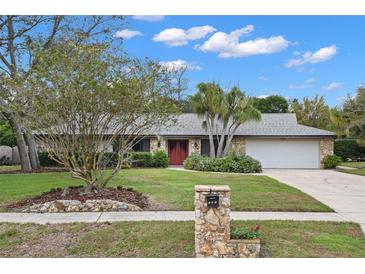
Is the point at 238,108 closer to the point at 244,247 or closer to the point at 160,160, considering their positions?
the point at 160,160

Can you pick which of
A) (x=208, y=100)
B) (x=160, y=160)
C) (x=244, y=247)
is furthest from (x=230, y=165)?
(x=244, y=247)

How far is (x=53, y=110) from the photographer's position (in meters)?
8.50

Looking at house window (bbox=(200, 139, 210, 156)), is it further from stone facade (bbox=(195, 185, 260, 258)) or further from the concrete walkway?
stone facade (bbox=(195, 185, 260, 258))

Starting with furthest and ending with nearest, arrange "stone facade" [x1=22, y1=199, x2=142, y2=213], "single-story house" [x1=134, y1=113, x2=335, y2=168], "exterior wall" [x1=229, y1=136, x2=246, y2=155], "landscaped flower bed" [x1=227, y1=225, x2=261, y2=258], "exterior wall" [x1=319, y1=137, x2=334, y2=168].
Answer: "exterior wall" [x1=229, y1=136, x2=246, y2=155]
"single-story house" [x1=134, y1=113, x2=335, y2=168]
"exterior wall" [x1=319, y1=137, x2=334, y2=168]
"stone facade" [x1=22, y1=199, x2=142, y2=213]
"landscaped flower bed" [x1=227, y1=225, x2=261, y2=258]

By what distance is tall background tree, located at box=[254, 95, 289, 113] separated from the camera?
46188mm

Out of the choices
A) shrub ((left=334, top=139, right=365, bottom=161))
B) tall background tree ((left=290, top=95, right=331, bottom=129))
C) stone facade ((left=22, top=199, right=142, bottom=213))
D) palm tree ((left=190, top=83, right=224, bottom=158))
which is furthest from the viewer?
tall background tree ((left=290, top=95, right=331, bottom=129))

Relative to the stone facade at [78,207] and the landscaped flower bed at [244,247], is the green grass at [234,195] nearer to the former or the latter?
the stone facade at [78,207]

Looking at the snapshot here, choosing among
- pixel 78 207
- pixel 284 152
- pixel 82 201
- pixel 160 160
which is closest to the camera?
pixel 78 207

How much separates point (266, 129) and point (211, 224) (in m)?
20.2

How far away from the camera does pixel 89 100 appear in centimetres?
856

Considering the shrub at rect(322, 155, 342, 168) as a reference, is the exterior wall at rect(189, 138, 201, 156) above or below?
above

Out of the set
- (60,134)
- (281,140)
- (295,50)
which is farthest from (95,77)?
(281,140)

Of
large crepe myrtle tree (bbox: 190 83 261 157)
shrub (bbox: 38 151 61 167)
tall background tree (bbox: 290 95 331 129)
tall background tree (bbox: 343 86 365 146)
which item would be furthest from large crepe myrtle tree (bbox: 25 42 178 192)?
tall background tree (bbox: 290 95 331 129)
